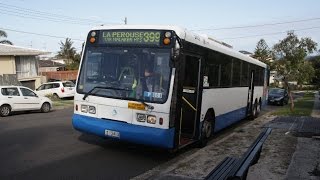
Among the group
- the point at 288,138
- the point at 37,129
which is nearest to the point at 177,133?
the point at 288,138

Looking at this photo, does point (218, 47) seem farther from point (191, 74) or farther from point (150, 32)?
point (150, 32)

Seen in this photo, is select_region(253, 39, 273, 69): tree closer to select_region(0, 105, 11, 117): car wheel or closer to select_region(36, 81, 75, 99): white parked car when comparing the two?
select_region(36, 81, 75, 99): white parked car

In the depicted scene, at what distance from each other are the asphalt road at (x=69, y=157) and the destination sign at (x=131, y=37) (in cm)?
261

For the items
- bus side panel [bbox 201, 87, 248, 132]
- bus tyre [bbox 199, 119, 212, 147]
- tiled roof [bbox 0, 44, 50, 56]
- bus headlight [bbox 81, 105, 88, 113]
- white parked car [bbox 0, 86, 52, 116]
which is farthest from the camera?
tiled roof [bbox 0, 44, 50, 56]

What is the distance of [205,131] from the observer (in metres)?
10.9

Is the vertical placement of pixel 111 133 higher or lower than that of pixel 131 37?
lower

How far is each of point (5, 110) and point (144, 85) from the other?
41.8ft

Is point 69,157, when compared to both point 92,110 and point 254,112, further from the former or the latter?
point 254,112

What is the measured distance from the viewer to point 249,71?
17.1 meters

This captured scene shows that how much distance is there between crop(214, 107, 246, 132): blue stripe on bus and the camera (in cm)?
1225

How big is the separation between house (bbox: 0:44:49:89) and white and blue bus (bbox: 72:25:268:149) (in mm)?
27548

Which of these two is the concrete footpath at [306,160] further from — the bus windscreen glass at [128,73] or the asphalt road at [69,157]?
the bus windscreen glass at [128,73]

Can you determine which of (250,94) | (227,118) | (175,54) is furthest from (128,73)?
(250,94)

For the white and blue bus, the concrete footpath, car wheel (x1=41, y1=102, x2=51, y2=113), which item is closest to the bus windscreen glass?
the white and blue bus
